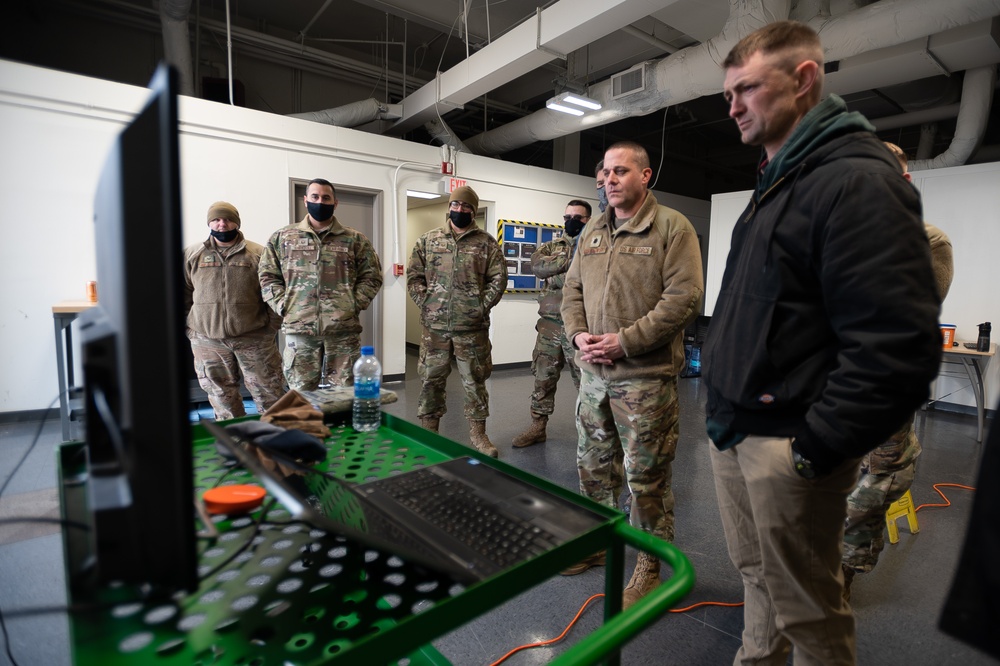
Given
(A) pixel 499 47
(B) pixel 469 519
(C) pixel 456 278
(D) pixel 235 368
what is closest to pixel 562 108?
(A) pixel 499 47

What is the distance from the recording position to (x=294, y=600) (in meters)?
0.66

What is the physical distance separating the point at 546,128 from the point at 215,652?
18.7ft

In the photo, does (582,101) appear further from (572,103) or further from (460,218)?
(460,218)

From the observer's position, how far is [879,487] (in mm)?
1823

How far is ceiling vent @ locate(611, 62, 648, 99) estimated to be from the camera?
4348 mm

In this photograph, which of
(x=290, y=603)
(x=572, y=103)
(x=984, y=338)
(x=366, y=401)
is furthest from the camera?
(x=572, y=103)

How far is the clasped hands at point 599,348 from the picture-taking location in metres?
1.84

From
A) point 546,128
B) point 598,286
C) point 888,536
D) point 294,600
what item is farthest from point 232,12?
point 888,536

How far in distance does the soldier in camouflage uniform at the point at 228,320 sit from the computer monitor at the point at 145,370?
9.07 ft

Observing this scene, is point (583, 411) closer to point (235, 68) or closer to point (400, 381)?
point (400, 381)

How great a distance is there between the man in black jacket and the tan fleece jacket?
532 mm

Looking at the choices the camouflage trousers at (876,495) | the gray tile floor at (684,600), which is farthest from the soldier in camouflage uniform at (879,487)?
the gray tile floor at (684,600)

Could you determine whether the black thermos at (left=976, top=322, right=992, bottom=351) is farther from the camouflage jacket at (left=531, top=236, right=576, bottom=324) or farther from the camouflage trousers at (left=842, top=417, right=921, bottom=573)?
the camouflage jacket at (left=531, top=236, right=576, bottom=324)

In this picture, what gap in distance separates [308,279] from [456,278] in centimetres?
87
